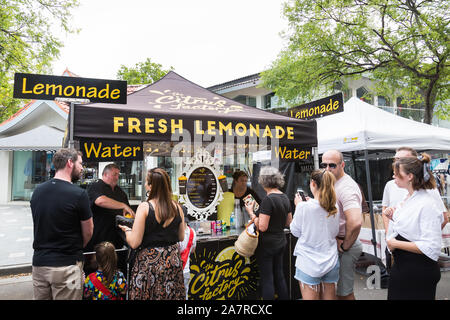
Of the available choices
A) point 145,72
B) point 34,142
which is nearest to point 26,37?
point 34,142

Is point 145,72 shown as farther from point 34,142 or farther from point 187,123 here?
point 187,123

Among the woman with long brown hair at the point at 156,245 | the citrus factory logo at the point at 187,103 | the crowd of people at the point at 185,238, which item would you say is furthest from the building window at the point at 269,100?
the woman with long brown hair at the point at 156,245

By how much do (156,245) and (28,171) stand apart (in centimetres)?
1556

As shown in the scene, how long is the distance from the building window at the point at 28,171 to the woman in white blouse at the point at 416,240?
1611cm

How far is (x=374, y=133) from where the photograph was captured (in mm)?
5641

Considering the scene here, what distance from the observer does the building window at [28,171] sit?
49.2 feet

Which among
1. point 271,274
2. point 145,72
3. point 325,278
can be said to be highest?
point 145,72

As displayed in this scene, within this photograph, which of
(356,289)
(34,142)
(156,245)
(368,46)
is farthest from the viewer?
(34,142)

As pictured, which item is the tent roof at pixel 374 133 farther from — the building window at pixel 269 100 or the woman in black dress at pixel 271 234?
the building window at pixel 269 100

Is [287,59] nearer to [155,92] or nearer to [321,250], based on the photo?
[155,92]

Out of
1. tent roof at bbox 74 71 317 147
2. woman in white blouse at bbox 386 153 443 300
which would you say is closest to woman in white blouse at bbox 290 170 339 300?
woman in white blouse at bbox 386 153 443 300

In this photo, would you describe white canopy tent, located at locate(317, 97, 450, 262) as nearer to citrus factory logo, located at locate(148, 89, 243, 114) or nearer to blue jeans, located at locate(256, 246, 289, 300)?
blue jeans, located at locate(256, 246, 289, 300)

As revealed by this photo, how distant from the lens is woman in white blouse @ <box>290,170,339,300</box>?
2619 mm

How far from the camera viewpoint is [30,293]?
178 inches
